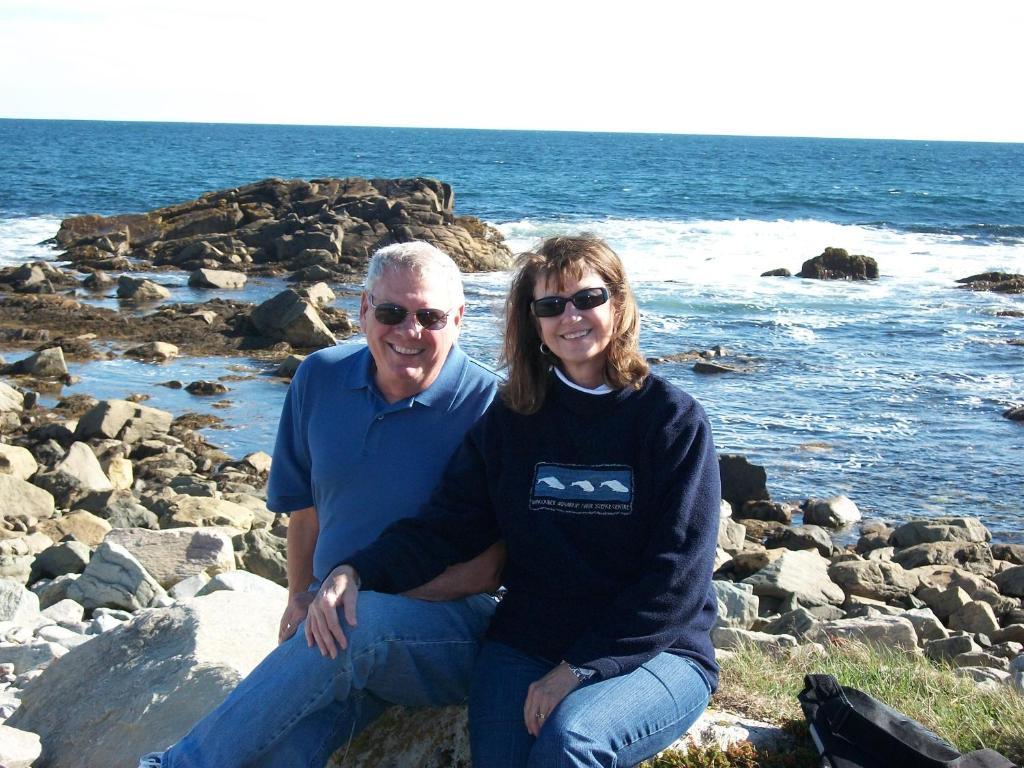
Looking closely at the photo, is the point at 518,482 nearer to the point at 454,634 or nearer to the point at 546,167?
the point at 454,634

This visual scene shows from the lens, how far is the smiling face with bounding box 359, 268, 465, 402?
3.72 meters

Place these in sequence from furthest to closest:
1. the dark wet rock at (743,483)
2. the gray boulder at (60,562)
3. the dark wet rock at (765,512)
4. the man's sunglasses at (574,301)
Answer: the dark wet rock at (743,483)
the dark wet rock at (765,512)
the gray boulder at (60,562)
the man's sunglasses at (574,301)

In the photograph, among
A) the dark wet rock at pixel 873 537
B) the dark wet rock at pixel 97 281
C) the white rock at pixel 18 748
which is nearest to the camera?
the white rock at pixel 18 748

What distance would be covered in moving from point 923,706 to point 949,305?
76.6ft

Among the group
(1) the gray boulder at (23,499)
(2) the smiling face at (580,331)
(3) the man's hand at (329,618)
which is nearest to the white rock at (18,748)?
(3) the man's hand at (329,618)

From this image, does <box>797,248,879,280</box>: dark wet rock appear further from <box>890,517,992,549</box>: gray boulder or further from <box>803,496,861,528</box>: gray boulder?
<box>890,517,992,549</box>: gray boulder

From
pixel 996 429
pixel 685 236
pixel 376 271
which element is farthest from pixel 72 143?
pixel 376 271

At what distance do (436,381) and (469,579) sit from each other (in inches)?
26.7

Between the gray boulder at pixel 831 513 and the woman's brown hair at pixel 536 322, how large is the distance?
838 centimetres

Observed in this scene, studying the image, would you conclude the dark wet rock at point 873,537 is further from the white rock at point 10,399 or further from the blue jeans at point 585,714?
the white rock at point 10,399

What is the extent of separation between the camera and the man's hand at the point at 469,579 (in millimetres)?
3486

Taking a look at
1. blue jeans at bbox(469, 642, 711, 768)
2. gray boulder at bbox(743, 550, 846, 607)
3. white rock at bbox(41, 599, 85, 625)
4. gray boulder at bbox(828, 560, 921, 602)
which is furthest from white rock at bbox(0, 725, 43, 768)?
gray boulder at bbox(828, 560, 921, 602)

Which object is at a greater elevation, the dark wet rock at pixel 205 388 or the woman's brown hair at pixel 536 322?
the woman's brown hair at pixel 536 322

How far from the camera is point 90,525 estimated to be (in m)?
8.92
